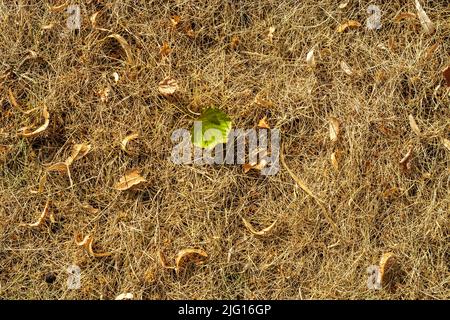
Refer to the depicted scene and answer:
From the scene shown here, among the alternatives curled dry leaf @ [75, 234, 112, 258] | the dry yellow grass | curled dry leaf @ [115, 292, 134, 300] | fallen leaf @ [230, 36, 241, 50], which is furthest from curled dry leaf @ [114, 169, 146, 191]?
fallen leaf @ [230, 36, 241, 50]

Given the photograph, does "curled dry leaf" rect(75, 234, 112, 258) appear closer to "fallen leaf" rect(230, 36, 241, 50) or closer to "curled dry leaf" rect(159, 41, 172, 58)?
"curled dry leaf" rect(159, 41, 172, 58)

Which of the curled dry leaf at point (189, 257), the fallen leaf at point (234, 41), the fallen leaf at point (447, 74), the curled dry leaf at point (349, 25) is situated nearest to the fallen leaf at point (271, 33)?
the fallen leaf at point (234, 41)

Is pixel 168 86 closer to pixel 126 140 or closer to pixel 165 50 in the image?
pixel 165 50

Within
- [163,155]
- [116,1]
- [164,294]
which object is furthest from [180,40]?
[164,294]

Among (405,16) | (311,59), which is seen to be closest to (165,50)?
(311,59)

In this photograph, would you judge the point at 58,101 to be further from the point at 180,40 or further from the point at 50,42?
the point at 180,40

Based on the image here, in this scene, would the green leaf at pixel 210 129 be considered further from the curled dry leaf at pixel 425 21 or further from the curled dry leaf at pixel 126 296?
the curled dry leaf at pixel 425 21
